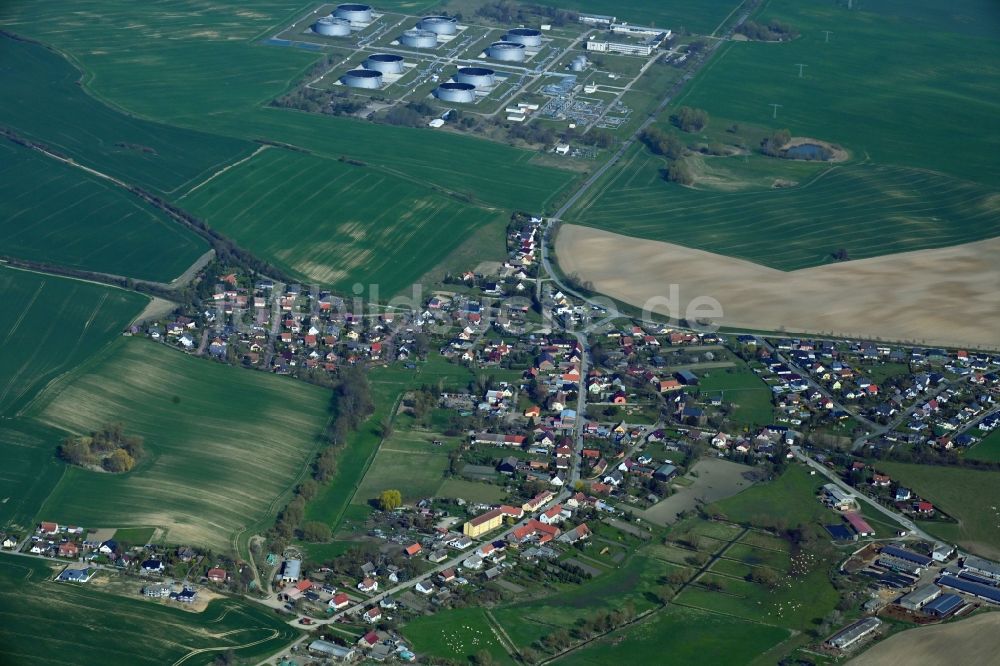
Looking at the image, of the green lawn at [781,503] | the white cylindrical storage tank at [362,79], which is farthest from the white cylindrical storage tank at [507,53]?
the green lawn at [781,503]

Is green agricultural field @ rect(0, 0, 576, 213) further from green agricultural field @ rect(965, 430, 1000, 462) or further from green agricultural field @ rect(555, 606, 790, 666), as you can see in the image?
green agricultural field @ rect(555, 606, 790, 666)

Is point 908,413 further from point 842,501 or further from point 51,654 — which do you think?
point 51,654

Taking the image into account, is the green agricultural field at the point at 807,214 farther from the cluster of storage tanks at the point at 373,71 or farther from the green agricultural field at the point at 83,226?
the green agricultural field at the point at 83,226

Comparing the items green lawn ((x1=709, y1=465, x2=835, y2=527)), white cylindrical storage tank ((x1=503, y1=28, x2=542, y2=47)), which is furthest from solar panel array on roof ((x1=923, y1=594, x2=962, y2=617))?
white cylindrical storage tank ((x1=503, y1=28, x2=542, y2=47))

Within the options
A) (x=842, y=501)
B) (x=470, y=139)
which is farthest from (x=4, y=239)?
(x=842, y=501)

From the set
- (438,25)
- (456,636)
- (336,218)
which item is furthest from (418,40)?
(456,636)
